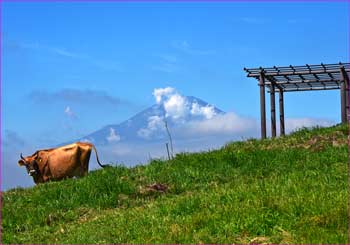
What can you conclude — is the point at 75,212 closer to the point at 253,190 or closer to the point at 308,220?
the point at 253,190

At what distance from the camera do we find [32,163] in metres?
18.6

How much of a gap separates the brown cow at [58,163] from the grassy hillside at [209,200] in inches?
111

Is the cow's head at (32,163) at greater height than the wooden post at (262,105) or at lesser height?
lesser

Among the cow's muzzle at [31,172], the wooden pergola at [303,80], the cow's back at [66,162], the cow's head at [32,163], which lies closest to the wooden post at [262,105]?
the wooden pergola at [303,80]

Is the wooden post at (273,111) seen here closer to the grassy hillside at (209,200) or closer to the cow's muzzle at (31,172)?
the grassy hillside at (209,200)

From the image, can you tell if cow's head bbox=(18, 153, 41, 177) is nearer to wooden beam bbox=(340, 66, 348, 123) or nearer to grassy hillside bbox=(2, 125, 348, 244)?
grassy hillside bbox=(2, 125, 348, 244)

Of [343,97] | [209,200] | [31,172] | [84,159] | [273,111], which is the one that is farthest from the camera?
[273,111]

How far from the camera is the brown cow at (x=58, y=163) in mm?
18500

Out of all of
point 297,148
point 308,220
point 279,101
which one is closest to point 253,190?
point 308,220

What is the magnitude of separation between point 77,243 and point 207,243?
85.0 inches

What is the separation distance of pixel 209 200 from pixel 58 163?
9.72 metres

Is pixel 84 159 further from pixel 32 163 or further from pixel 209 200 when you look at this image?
pixel 209 200

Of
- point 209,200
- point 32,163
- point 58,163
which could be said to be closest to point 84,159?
point 58,163

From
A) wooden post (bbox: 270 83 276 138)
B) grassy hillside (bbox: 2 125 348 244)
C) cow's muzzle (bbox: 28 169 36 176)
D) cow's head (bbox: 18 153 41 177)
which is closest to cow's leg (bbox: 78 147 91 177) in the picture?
cow's head (bbox: 18 153 41 177)
